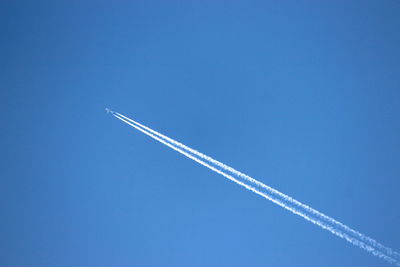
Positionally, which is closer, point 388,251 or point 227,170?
point 388,251

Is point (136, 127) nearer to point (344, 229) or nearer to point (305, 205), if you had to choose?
point (305, 205)

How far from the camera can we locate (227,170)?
36.3 ft

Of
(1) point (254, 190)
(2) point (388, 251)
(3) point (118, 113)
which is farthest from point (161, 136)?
(2) point (388, 251)

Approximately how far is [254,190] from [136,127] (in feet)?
14.0

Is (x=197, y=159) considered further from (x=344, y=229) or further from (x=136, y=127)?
(x=344, y=229)

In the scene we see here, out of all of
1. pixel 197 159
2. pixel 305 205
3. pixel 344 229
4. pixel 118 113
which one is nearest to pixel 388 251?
pixel 344 229

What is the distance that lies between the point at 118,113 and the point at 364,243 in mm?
8597

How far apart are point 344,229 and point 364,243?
0.67 meters

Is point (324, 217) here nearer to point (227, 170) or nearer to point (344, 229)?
point (344, 229)

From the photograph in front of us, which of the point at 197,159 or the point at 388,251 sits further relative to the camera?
the point at 197,159

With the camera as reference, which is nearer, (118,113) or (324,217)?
(324,217)

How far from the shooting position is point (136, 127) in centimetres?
1124

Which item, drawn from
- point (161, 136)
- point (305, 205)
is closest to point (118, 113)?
point (161, 136)

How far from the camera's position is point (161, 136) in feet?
36.7
